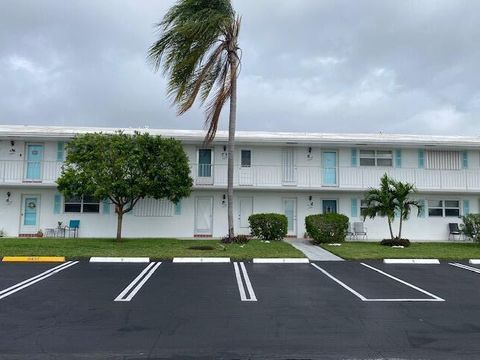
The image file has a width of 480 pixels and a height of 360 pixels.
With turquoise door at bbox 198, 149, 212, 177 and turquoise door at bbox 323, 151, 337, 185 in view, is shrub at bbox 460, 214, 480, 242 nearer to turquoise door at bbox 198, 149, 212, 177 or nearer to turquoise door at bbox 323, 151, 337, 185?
turquoise door at bbox 323, 151, 337, 185

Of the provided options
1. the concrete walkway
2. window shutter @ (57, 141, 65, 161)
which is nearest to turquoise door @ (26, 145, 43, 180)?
window shutter @ (57, 141, 65, 161)

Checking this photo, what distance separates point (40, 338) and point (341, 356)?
3.78 metres

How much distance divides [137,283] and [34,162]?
13.4m

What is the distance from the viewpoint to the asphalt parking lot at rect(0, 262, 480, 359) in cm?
539

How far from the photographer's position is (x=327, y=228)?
18938mm

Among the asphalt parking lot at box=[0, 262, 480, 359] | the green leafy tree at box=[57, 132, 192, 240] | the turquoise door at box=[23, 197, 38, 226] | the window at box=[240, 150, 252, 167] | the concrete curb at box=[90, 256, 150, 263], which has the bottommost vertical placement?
the asphalt parking lot at box=[0, 262, 480, 359]

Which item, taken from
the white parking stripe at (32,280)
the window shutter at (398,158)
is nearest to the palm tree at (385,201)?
the window shutter at (398,158)

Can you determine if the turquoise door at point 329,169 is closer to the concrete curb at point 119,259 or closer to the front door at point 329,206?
the front door at point 329,206

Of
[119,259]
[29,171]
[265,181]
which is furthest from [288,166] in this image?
[29,171]

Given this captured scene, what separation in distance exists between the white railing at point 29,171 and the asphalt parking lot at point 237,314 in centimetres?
953

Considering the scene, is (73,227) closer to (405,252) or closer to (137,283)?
(137,283)

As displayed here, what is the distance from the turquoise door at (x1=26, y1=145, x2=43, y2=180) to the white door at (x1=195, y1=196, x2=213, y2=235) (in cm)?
746

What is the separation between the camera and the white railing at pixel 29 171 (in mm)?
20203

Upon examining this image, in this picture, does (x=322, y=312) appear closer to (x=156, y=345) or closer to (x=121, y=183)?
(x=156, y=345)
